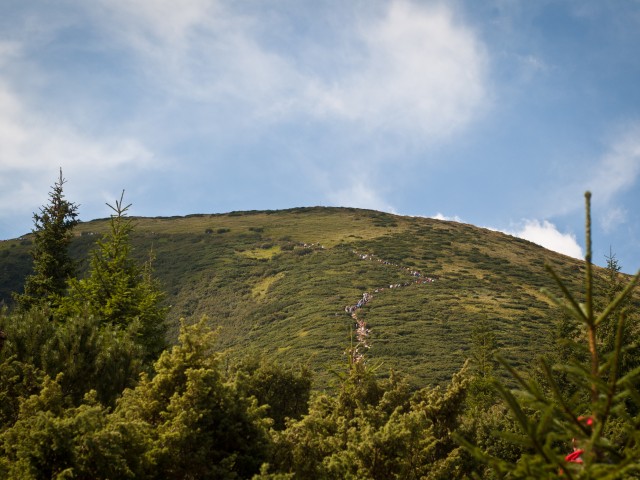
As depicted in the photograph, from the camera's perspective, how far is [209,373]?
8.72 m

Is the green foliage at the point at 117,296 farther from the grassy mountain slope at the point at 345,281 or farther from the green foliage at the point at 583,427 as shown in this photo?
the green foliage at the point at 583,427

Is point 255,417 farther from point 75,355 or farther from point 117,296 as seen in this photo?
point 117,296

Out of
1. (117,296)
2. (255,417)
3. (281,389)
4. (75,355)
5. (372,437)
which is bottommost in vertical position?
(281,389)

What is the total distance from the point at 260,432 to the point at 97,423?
283 cm

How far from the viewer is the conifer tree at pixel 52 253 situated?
1021 inches

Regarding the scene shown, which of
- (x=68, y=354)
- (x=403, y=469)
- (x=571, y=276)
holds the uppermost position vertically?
(x=571, y=276)

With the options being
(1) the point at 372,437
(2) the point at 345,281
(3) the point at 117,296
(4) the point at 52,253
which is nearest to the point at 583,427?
(1) the point at 372,437

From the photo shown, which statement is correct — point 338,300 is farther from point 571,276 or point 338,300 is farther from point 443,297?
point 571,276

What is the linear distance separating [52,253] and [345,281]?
51.2m

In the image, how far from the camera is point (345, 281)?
74.4 metres

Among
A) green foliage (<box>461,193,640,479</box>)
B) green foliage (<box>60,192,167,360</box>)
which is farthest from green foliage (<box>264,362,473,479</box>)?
green foliage (<box>60,192,167,360</box>)

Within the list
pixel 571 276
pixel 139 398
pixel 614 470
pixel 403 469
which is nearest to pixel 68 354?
pixel 139 398

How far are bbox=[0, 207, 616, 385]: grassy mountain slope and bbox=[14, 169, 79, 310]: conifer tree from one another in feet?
21.2

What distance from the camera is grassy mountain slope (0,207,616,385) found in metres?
51.3
